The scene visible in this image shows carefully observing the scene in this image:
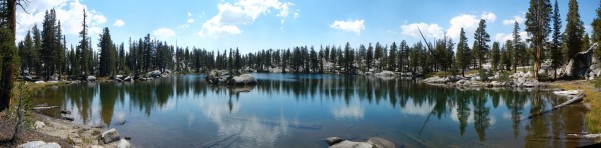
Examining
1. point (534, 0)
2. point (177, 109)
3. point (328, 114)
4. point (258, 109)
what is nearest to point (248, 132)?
point (328, 114)

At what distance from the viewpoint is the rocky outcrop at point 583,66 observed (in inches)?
2402

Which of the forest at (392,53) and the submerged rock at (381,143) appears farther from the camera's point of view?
the forest at (392,53)

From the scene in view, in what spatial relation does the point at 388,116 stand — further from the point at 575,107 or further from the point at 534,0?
the point at 534,0

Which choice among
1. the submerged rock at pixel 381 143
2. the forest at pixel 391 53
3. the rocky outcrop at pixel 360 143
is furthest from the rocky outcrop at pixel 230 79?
the submerged rock at pixel 381 143

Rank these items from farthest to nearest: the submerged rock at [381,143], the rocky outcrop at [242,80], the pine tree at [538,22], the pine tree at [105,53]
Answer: the pine tree at [105,53] < the rocky outcrop at [242,80] < the pine tree at [538,22] < the submerged rock at [381,143]

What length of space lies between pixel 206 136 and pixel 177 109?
57.7 feet

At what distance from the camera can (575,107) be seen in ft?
113

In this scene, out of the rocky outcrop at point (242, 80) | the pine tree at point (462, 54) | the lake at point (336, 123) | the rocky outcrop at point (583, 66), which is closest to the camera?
the lake at point (336, 123)

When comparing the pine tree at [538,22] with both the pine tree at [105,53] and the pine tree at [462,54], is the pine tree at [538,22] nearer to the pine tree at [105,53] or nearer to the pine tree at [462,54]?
the pine tree at [462,54]

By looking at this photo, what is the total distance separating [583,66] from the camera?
66125mm

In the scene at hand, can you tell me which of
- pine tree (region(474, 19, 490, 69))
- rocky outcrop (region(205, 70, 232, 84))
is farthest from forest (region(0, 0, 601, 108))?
rocky outcrop (region(205, 70, 232, 84))

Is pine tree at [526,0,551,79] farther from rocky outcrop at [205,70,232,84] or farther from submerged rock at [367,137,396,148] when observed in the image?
rocky outcrop at [205,70,232,84]

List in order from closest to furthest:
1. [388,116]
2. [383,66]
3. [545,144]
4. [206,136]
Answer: [545,144]
[206,136]
[388,116]
[383,66]

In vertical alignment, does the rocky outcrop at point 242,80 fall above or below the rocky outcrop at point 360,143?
above
